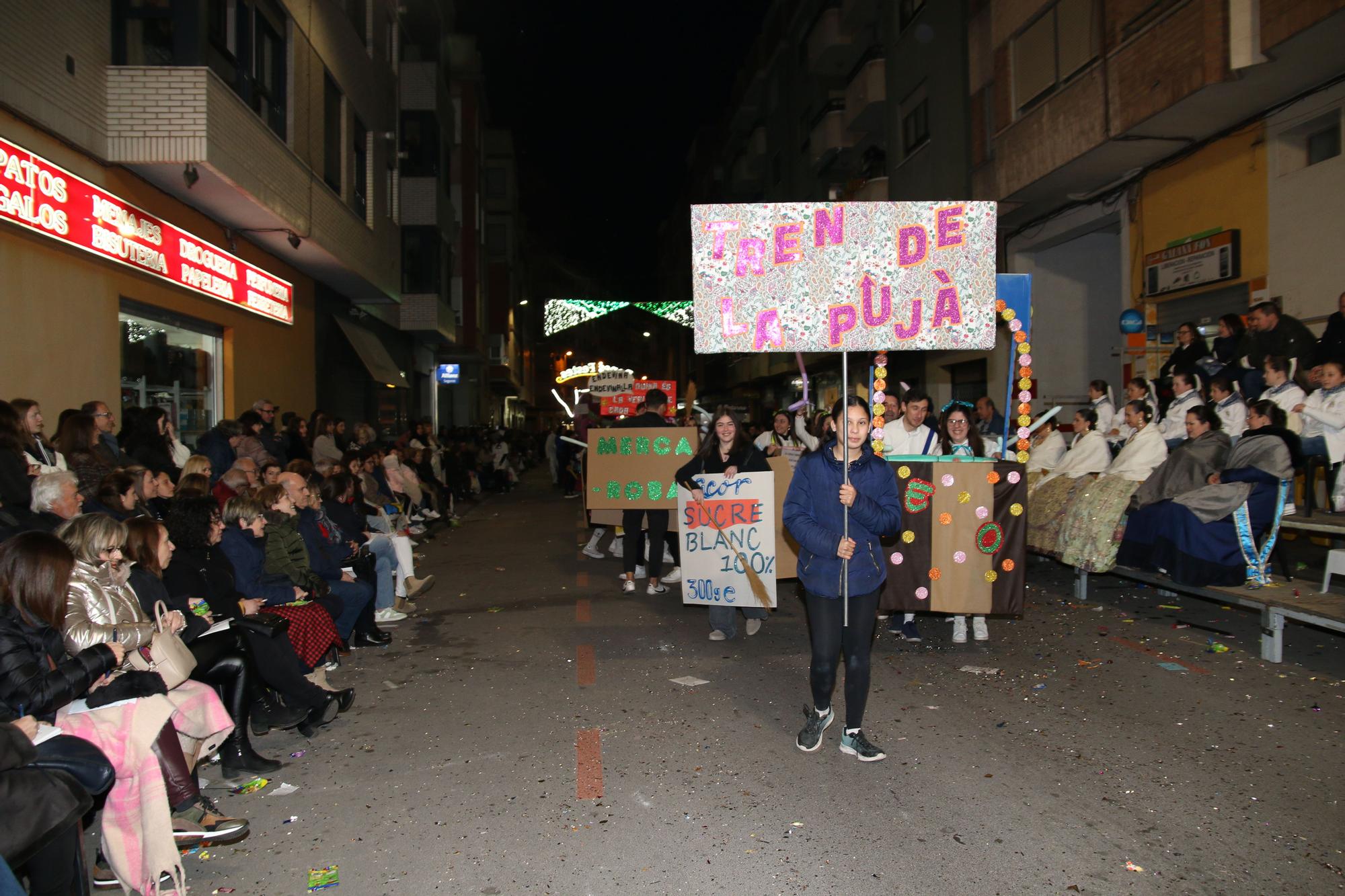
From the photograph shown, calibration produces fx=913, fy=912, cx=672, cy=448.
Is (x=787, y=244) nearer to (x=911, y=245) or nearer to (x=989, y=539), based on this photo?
(x=911, y=245)

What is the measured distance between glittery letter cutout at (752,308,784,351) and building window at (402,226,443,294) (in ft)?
76.1

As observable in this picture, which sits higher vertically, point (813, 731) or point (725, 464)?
point (725, 464)

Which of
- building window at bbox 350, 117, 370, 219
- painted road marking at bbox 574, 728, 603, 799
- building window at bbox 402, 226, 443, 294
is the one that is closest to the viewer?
painted road marking at bbox 574, 728, 603, 799

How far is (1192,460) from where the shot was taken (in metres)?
8.23

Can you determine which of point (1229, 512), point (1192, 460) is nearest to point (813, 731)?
point (1229, 512)

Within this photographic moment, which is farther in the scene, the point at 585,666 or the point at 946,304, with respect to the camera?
the point at 585,666

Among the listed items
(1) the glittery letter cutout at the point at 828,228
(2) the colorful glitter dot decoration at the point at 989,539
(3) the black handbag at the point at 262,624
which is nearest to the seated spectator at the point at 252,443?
(3) the black handbag at the point at 262,624

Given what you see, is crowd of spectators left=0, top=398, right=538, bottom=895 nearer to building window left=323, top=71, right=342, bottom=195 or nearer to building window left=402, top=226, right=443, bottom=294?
building window left=323, top=71, right=342, bottom=195

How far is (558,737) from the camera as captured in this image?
17.3 feet

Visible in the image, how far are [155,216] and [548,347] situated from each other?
9809 centimetres

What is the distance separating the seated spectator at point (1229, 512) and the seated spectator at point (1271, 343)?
8.38 ft

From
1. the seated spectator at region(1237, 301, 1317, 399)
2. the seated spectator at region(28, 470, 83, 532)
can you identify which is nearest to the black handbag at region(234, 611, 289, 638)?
the seated spectator at region(28, 470, 83, 532)

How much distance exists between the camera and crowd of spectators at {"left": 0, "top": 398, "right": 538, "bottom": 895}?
340 centimetres

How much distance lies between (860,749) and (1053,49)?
13840 millimetres
